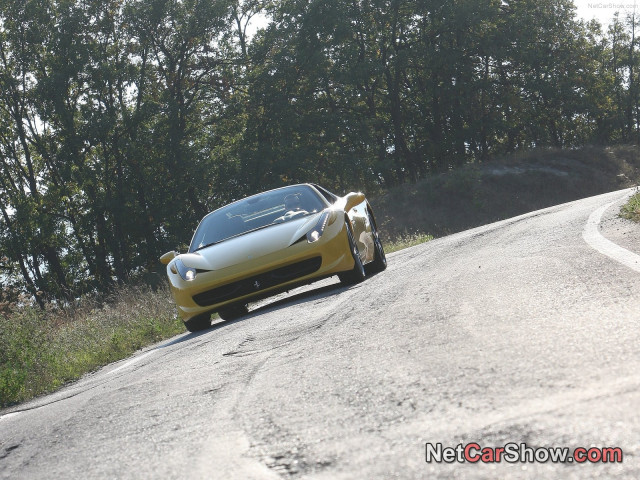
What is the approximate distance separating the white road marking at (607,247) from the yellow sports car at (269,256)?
2625 mm

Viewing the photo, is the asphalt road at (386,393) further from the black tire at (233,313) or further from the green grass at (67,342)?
the black tire at (233,313)

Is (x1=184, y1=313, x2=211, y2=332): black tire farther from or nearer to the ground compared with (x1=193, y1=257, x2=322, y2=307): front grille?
nearer to the ground

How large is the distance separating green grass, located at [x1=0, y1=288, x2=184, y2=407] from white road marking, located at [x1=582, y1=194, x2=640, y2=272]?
5664 millimetres

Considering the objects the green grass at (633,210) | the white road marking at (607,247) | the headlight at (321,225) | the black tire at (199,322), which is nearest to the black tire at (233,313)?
the black tire at (199,322)

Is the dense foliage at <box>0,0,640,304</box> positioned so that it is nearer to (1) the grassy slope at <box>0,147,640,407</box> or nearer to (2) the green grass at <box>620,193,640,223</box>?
(1) the grassy slope at <box>0,147,640,407</box>

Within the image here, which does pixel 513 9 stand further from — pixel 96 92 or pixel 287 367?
pixel 287 367

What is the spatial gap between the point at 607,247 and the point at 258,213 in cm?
464

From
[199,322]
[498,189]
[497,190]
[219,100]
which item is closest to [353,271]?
[199,322]

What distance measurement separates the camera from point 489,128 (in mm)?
53250

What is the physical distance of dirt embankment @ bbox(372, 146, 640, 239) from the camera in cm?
4612

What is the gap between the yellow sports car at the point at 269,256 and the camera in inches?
396

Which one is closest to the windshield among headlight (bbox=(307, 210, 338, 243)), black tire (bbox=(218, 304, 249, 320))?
headlight (bbox=(307, 210, 338, 243))

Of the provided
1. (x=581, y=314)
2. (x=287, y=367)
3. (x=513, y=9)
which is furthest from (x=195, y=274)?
(x=513, y=9)

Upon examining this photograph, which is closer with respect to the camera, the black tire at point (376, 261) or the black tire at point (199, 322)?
the black tire at point (199, 322)
